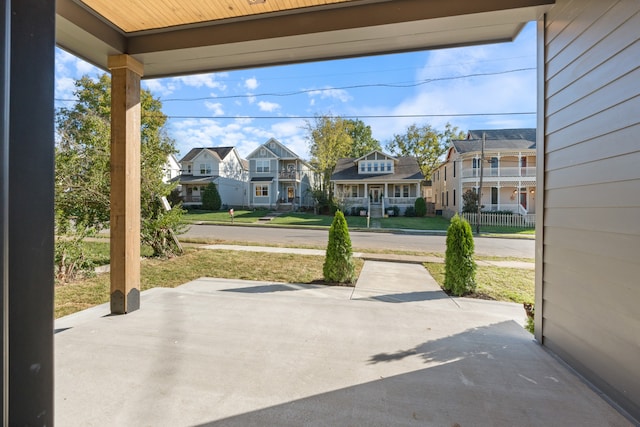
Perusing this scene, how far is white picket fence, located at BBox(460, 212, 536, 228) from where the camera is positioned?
16531 mm

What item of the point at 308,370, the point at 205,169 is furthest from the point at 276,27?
the point at 205,169

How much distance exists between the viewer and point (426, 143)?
30016 mm

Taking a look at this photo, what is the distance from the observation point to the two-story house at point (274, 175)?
83.6 feet

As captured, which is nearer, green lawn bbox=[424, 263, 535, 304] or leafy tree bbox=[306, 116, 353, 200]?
green lawn bbox=[424, 263, 535, 304]

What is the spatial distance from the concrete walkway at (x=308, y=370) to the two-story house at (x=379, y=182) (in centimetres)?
1949

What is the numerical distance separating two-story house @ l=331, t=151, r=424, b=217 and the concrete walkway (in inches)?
767

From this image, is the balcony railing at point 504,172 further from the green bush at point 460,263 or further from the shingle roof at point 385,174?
the green bush at point 460,263

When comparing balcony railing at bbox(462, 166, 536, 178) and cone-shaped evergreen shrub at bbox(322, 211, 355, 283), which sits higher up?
balcony railing at bbox(462, 166, 536, 178)

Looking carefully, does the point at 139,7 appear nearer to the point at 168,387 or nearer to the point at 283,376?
the point at 168,387

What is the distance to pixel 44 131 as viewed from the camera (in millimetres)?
744

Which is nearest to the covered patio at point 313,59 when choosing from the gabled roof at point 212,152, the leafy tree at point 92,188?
the leafy tree at point 92,188

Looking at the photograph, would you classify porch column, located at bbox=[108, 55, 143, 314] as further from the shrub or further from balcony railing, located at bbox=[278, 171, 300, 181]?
balcony railing, located at bbox=[278, 171, 300, 181]

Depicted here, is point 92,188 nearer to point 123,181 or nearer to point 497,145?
point 123,181

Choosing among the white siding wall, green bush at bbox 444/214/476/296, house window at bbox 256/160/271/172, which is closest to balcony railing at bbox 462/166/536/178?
house window at bbox 256/160/271/172
